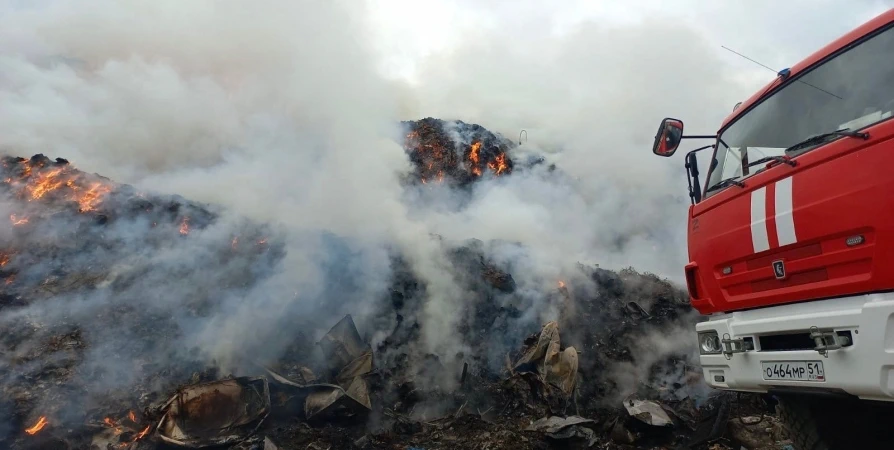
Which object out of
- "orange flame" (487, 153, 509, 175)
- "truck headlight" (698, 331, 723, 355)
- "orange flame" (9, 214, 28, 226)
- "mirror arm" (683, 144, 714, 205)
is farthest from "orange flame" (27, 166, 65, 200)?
"orange flame" (487, 153, 509, 175)

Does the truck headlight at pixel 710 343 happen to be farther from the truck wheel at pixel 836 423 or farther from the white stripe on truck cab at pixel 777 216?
the white stripe on truck cab at pixel 777 216

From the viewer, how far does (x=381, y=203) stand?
12914mm

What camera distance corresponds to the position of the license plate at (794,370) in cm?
277

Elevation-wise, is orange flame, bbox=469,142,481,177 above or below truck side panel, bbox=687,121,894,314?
above

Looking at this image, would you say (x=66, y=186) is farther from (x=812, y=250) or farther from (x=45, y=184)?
(x=812, y=250)

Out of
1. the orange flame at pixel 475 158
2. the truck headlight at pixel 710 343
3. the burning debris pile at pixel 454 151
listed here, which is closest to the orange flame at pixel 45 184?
the burning debris pile at pixel 454 151

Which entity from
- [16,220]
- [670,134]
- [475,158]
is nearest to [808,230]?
[670,134]

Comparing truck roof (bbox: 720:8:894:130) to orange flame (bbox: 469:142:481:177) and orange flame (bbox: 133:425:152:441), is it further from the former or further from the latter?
orange flame (bbox: 469:142:481:177)

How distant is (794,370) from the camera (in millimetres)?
2918

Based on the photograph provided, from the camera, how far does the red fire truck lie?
2535mm

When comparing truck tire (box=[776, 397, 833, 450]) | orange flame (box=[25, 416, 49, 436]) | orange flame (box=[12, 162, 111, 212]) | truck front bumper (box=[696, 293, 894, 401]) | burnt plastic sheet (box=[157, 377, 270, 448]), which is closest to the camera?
truck front bumper (box=[696, 293, 894, 401])

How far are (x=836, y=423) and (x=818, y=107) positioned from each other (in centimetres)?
223

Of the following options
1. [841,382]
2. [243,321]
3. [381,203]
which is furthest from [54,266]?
[841,382]

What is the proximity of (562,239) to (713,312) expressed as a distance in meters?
11.3
